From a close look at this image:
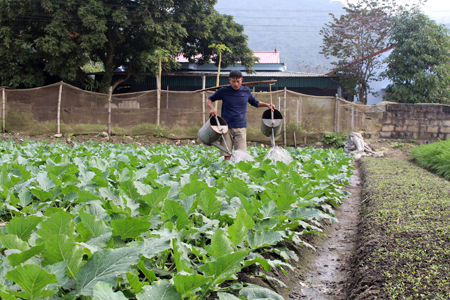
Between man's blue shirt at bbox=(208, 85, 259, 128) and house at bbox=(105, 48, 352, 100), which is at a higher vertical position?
house at bbox=(105, 48, 352, 100)

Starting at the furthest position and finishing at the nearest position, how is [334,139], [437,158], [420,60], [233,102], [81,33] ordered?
[420,60], [81,33], [334,139], [437,158], [233,102]

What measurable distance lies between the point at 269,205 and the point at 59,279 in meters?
1.29

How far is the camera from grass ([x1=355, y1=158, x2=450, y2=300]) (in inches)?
72.1

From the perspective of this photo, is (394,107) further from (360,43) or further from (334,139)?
(360,43)

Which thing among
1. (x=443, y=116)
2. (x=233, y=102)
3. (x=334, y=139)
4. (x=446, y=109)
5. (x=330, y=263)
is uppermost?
(x=446, y=109)

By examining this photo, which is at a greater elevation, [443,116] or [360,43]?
[360,43]

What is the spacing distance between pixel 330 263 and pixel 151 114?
462 inches

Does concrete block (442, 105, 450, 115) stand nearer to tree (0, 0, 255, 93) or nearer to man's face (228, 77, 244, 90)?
man's face (228, 77, 244, 90)

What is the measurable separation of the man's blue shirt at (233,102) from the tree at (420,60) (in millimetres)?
16819

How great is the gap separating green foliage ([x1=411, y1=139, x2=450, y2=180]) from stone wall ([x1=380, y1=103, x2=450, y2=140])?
3.74 meters

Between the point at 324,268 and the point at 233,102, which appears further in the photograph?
the point at 233,102

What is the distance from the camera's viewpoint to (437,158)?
8344mm

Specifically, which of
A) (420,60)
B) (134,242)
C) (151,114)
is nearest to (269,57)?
(420,60)

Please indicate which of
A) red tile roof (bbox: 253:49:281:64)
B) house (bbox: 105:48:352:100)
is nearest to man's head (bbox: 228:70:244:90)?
house (bbox: 105:48:352:100)
